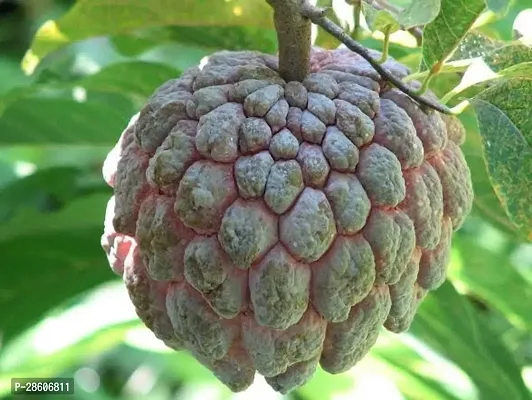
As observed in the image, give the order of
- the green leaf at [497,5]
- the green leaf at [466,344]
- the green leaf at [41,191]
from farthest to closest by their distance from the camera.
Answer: the green leaf at [41,191]
the green leaf at [466,344]
the green leaf at [497,5]

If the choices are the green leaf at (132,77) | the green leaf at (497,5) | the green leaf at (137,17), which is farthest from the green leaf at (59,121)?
the green leaf at (497,5)

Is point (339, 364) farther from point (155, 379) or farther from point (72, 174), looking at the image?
point (155, 379)

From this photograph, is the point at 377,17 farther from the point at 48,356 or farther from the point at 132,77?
the point at 48,356

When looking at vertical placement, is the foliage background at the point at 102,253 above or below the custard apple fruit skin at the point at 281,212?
below

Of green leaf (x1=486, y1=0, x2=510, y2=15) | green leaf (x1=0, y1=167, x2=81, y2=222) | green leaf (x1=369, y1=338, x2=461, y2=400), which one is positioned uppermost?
green leaf (x1=486, y1=0, x2=510, y2=15)

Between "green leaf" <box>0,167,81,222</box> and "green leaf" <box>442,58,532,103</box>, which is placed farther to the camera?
"green leaf" <box>0,167,81,222</box>

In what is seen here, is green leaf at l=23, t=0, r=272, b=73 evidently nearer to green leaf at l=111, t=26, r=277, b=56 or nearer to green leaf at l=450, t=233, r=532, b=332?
green leaf at l=111, t=26, r=277, b=56

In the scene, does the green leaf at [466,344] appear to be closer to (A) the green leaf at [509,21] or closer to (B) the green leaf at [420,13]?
(A) the green leaf at [509,21]

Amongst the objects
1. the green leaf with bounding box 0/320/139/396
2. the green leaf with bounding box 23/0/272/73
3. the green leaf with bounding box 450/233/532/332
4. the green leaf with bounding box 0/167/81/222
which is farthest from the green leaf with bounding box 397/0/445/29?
the green leaf with bounding box 0/167/81/222
